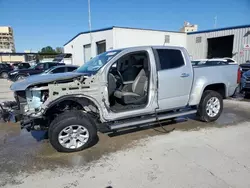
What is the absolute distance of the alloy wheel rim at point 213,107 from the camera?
17.0 ft

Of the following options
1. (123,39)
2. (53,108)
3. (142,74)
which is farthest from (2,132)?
(123,39)

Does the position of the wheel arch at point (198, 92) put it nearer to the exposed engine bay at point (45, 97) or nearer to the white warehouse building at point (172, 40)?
the exposed engine bay at point (45, 97)

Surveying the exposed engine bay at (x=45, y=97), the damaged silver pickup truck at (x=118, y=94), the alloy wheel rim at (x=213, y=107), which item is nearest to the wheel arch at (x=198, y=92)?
the damaged silver pickup truck at (x=118, y=94)

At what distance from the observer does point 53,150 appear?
3857 mm

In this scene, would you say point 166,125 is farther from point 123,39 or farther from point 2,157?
point 123,39

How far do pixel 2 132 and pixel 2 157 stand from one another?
161 cm

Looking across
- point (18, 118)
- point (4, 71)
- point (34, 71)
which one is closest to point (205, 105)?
point (18, 118)

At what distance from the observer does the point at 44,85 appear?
3523 millimetres

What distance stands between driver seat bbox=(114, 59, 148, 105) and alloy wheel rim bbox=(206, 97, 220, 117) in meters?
1.85

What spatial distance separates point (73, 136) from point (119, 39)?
1659 centimetres

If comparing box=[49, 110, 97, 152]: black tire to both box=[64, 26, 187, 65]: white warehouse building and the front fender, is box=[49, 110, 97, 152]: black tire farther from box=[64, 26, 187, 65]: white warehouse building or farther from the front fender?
box=[64, 26, 187, 65]: white warehouse building

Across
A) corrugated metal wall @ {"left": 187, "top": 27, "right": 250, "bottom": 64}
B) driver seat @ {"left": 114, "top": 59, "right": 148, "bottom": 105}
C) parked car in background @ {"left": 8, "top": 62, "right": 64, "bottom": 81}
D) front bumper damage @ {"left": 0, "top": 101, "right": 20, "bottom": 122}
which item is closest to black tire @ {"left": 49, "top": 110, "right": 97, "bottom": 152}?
front bumper damage @ {"left": 0, "top": 101, "right": 20, "bottom": 122}

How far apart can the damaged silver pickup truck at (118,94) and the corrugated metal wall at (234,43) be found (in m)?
15.4

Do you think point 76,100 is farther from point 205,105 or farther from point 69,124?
point 205,105
